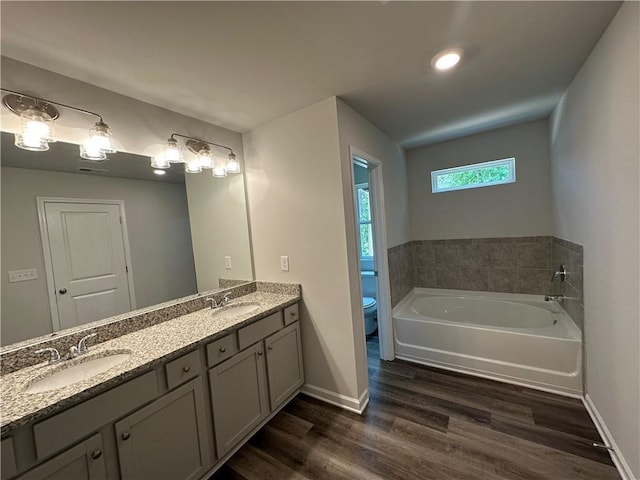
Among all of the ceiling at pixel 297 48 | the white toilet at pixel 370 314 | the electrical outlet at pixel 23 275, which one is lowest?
the white toilet at pixel 370 314

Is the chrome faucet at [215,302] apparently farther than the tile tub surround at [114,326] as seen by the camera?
Yes

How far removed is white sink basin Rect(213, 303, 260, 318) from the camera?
200 centimetres

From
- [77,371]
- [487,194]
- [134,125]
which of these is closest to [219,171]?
[134,125]

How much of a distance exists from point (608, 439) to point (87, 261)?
129 inches

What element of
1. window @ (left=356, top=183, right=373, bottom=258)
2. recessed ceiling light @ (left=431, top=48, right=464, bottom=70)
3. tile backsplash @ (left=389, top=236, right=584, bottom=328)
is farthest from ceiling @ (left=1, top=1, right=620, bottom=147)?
window @ (left=356, top=183, right=373, bottom=258)

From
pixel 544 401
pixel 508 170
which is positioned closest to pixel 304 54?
pixel 508 170

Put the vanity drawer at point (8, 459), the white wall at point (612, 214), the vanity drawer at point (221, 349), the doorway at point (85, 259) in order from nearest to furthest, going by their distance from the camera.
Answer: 1. the vanity drawer at point (8, 459)
2. the white wall at point (612, 214)
3. the doorway at point (85, 259)
4. the vanity drawer at point (221, 349)

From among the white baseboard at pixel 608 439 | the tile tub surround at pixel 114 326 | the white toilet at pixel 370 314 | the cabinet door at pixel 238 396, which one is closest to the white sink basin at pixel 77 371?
the tile tub surround at pixel 114 326

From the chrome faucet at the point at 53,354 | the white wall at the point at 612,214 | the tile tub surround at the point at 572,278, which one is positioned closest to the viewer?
the white wall at the point at 612,214

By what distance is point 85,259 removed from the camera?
154 cm

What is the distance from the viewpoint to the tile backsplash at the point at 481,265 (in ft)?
9.16

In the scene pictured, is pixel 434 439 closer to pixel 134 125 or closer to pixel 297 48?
pixel 297 48

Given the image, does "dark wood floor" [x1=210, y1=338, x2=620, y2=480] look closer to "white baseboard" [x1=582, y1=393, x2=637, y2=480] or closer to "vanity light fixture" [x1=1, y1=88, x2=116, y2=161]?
"white baseboard" [x1=582, y1=393, x2=637, y2=480]

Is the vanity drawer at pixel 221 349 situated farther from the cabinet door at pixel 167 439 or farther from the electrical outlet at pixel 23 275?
the electrical outlet at pixel 23 275
